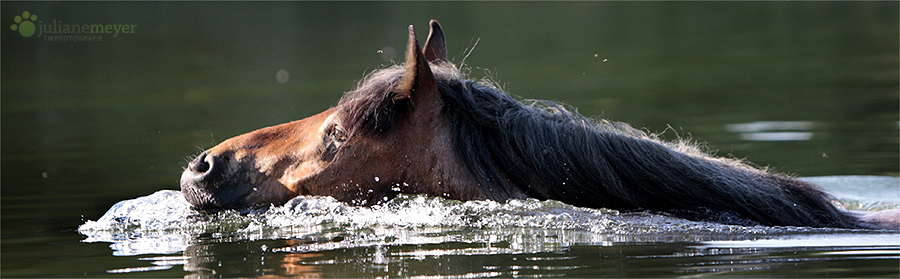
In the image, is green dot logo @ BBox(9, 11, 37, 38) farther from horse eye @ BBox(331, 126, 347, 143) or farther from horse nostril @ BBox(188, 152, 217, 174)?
horse eye @ BBox(331, 126, 347, 143)

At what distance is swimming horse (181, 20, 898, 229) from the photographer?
546 cm

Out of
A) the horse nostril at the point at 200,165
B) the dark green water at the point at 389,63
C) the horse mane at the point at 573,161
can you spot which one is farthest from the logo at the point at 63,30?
the horse mane at the point at 573,161

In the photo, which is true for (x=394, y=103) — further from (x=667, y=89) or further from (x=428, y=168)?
(x=667, y=89)

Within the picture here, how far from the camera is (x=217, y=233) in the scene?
6699mm

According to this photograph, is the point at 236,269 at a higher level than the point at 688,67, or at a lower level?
lower

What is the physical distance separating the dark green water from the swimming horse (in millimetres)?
371

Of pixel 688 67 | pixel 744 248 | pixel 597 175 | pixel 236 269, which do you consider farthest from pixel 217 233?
pixel 688 67

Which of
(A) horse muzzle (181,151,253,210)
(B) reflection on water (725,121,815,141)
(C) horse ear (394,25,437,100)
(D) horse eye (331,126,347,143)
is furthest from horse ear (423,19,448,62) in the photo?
(B) reflection on water (725,121,815,141)

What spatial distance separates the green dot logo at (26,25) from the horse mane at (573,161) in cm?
3268

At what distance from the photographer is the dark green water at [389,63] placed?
5926 millimetres

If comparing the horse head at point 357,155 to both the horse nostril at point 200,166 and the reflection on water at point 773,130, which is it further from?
the reflection on water at point 773,130

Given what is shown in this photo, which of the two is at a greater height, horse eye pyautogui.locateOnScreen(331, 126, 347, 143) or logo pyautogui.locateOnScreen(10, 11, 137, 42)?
logo pyautogui.locateOnScreen(10, 11, 137, 42)

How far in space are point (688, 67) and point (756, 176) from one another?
18066mm

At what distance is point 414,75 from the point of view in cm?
537
